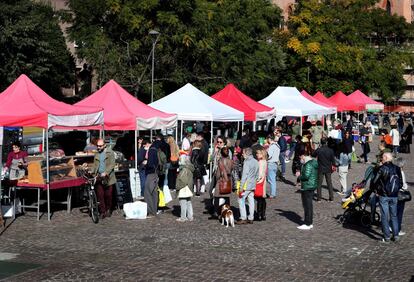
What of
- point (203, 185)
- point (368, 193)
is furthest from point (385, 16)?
point (368, 193)

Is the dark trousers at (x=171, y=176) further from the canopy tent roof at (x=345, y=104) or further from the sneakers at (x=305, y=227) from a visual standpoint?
the canopy tent roof at (x=345, y=104)

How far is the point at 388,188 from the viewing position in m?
11.9

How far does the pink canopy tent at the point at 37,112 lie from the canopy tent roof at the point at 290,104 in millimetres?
14784

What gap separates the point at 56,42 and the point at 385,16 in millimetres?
34553

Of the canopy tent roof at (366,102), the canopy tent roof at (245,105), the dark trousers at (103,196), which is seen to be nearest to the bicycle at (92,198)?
the dark trousers at (103,196)

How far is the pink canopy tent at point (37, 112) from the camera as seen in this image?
14.2 meters

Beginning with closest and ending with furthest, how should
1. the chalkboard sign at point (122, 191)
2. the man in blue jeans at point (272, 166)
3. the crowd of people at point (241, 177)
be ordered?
1. the crowd of people at point (241, 177)
2. the chalkboard sign at point (122, 191)
3. the man in blue jeans at point (272, 166)

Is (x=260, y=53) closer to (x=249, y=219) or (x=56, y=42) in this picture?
(x=56, y=42)

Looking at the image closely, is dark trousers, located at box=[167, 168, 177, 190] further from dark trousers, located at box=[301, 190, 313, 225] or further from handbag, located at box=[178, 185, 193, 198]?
dark trousers, located at box=[301, 190, 313, 225]

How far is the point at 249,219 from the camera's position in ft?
46.3

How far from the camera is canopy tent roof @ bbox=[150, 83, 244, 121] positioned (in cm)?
2130

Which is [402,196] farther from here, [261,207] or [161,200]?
[161,200]

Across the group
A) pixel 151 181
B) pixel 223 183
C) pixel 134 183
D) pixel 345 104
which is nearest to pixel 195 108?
pixel 134 183

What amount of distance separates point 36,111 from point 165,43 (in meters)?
20.9
